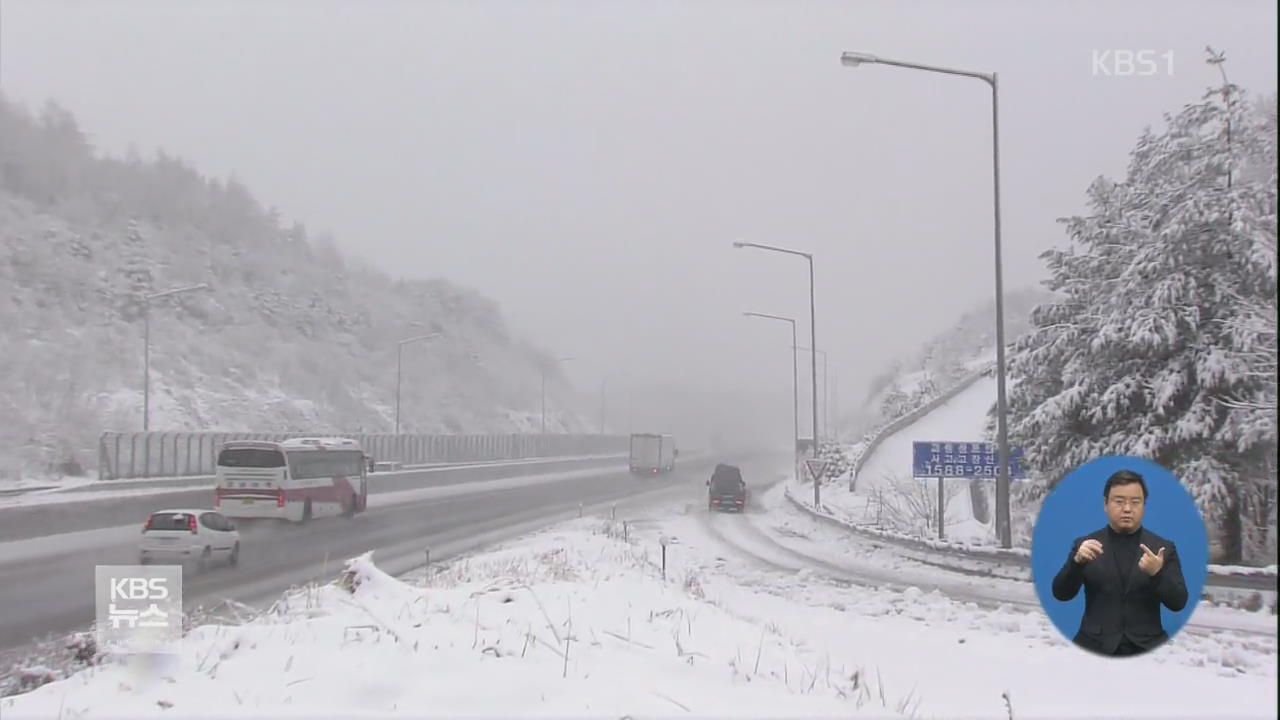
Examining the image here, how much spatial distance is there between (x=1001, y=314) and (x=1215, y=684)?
43.3 ft

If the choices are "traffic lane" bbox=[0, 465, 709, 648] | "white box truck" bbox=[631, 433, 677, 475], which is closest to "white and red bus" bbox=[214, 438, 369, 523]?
"traffic lane" bbox=[0, 465, 709, 648]

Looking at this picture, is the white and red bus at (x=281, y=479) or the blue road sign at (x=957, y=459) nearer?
the blue road sign at (x=957, y=459)

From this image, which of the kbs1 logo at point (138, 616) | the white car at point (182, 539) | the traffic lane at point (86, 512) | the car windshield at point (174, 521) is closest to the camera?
the kbs1 logo at point (138, 616)

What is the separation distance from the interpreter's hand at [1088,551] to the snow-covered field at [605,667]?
586 millimetres

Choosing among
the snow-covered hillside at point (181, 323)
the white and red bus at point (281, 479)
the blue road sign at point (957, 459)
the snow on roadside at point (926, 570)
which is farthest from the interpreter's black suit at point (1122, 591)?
the snow-covered hillside at point (181, 323)

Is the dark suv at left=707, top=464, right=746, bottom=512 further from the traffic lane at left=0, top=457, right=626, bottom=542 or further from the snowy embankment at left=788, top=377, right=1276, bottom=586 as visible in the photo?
the traffic lane at left=0, top=457, right=626, bottom=542

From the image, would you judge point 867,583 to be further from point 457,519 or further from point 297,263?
point 297,263

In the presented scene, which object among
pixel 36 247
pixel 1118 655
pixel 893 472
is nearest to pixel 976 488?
pixel 893 472

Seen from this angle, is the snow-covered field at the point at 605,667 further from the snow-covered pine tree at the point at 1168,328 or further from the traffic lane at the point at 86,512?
the traffic lane at the point at 86,512

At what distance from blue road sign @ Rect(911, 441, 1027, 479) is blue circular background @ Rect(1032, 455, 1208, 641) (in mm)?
19172

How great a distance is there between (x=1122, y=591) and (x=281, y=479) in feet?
91.9

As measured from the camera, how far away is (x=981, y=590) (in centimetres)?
1645

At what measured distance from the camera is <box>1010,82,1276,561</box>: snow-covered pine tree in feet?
22.1

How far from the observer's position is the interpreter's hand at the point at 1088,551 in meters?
2.08
